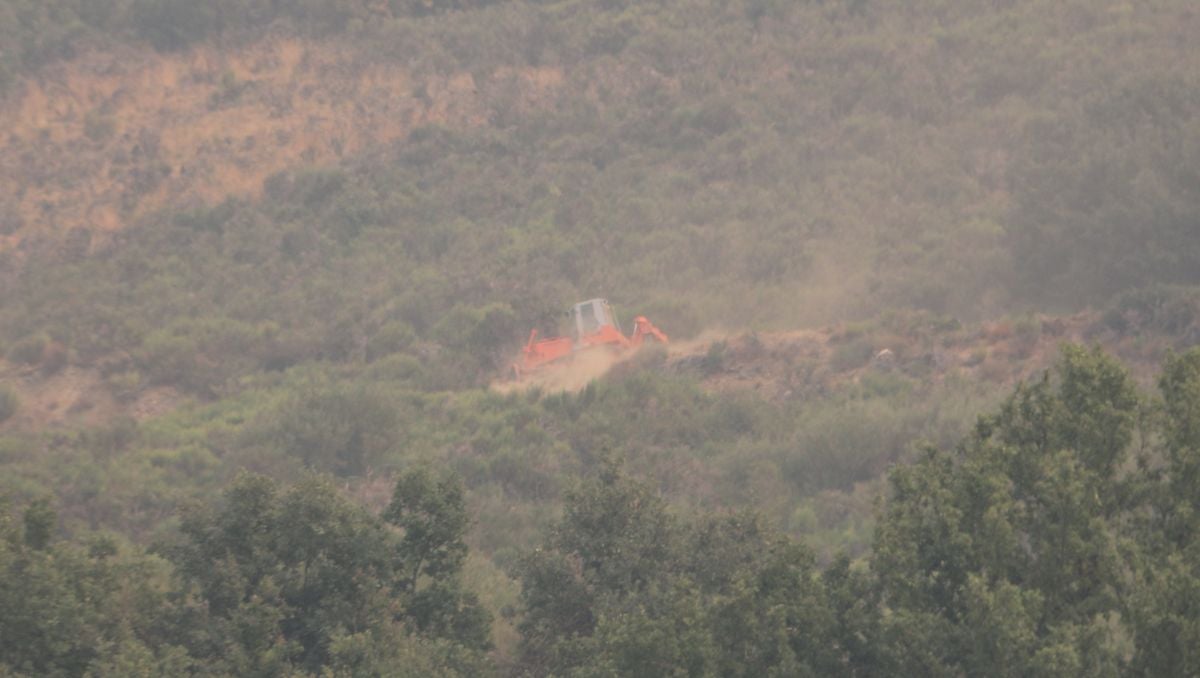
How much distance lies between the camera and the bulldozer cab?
119 feet

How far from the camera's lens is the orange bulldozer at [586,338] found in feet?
117

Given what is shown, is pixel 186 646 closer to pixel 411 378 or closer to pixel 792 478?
pixel 792 478

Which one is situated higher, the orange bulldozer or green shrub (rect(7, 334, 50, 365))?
green shrub (rect(7, 334, 50, 365))

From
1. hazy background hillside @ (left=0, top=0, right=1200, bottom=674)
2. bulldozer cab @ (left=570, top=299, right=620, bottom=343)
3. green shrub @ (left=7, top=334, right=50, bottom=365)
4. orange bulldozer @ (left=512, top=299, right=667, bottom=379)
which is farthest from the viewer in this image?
green shrub @ (left=7, top=334, right=50, bottom=365)

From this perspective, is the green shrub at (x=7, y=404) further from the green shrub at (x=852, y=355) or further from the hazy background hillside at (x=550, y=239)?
the green shrub at (x=852, y=355)

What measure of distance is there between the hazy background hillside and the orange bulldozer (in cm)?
81

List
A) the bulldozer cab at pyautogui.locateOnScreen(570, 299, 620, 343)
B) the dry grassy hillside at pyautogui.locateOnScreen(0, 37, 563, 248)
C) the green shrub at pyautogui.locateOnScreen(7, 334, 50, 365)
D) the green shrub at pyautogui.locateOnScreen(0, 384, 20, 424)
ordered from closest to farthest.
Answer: the green shrub at pyautogui.locateOnScreen(0, 384, 20, 424) → the bulldozer cab at pyautogui.locateOnScreen(570, 299, 620, 343) → the green shrub at pyautogui.locateOnScreen(7, 334, 50, 365) → the dry grassy hillside at pyautogui.locateOnScreen(0, 37, 563, 248)

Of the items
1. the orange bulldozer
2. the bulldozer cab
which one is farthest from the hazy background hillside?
the bulldozer cab

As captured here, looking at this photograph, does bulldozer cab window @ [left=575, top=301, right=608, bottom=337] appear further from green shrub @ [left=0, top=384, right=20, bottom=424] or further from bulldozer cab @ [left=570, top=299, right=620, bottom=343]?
green shrub @ [left=0, top=384, right=20, bottom=424]

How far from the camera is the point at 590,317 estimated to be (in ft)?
120

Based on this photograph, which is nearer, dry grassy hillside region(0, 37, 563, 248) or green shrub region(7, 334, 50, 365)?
green shrub region(7, 334, 50, 365)

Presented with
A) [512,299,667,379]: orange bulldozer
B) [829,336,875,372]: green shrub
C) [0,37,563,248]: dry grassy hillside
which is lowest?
[829,336,875,372]: green shrub

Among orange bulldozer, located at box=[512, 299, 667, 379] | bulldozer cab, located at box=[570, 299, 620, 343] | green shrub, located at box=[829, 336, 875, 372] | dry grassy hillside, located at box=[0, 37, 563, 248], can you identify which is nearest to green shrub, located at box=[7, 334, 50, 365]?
dry grassy hillside, located at box=[0, 37, 563, 248]

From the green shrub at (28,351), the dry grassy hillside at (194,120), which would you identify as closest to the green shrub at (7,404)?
the green shrub at (28,351)
